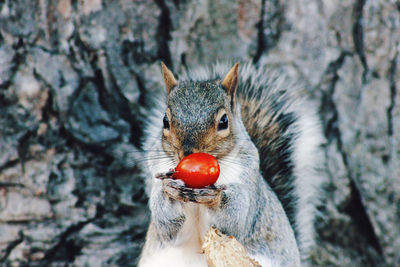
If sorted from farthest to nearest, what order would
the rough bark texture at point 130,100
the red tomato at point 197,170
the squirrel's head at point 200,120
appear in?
the rough bark texture at point 130,100
the squirrel's head at point 200,120
the red tomato at point 197,170

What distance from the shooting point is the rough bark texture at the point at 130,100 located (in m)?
1.44

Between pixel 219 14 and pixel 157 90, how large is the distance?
332 mm

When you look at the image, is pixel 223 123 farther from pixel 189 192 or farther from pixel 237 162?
pixel 189 192

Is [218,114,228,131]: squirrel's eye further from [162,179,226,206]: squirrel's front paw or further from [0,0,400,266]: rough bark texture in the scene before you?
[0,0,400,266]: rough bark texture

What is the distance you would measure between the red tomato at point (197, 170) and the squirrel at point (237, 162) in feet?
0.06

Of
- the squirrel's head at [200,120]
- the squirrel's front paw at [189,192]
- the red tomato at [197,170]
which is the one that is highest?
the squirrel's head at [200,120]

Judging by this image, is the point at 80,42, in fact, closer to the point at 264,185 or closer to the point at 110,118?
the point at 110,118

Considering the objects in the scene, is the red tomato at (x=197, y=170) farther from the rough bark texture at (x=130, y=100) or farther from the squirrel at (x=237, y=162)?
the rough bark texture at (x=130, y=100)

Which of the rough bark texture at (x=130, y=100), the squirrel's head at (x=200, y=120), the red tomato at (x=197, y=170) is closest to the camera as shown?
the red tomato at (x=197, y=170)

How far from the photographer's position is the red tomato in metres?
1.00

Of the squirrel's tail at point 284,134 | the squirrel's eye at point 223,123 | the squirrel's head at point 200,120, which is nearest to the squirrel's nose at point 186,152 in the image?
the squirrel's head at point 200,120

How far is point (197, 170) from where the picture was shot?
100cm

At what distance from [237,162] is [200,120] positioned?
Result: 0.54 ft

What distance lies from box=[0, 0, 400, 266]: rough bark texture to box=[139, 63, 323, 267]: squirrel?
3.8 inches
